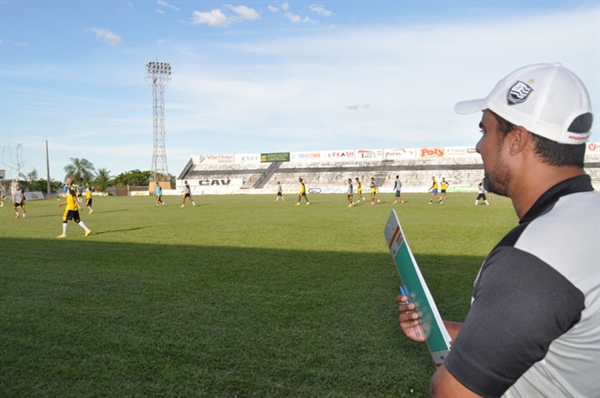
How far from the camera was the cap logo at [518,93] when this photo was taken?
48.8 inches

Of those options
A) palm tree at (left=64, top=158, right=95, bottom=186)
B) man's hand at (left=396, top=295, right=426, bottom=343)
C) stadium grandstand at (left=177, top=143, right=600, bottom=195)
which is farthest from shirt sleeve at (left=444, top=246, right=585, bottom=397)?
palm tree at (left=64, top=158, right=95, bottom=186)

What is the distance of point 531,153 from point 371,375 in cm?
295

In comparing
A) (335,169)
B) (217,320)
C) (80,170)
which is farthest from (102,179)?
(217,320)

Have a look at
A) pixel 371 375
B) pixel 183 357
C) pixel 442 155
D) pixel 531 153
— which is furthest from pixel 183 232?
pixel 442 155

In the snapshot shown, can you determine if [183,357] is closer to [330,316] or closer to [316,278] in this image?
[330,316]

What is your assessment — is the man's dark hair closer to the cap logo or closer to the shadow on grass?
the cap logo

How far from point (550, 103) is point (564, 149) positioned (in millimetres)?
133

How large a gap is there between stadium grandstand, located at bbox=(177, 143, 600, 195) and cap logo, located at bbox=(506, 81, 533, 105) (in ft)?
187

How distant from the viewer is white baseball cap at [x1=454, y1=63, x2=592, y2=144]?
1203 mm

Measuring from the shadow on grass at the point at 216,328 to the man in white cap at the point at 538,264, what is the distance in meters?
2.56

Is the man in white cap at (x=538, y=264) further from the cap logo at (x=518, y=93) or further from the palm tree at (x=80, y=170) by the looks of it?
the palm tree at (x=80, y=170)

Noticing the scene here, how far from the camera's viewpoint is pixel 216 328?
4.93 meters

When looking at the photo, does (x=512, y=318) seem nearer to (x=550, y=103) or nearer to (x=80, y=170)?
(x=550, y=103)

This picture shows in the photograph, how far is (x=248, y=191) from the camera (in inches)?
2491
